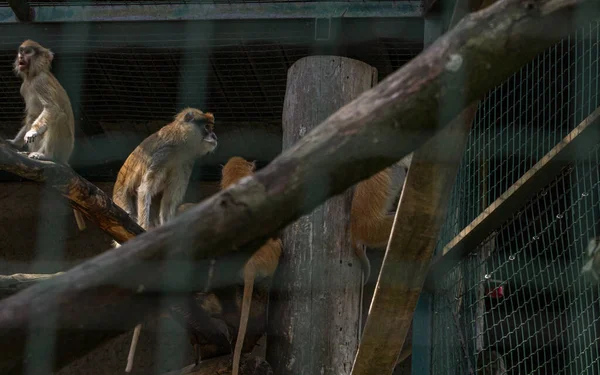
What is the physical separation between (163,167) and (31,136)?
2.57 ft

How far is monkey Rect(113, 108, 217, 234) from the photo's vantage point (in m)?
5.48

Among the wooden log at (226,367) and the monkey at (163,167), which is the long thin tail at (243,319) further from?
the monkey at (163,167)

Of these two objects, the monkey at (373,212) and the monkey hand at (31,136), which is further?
the monkey hand at (31,136)

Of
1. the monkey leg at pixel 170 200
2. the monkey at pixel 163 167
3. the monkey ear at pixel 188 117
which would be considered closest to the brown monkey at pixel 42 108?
the monkey at pixel 163 167

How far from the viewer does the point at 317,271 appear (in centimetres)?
409

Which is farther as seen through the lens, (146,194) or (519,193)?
(146,194)

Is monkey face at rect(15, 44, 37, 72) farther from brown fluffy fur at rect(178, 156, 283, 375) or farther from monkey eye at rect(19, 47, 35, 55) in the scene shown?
brown fluffy fur at rect(178, 156, 283, 375)

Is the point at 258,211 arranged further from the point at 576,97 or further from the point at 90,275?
the point at 576,97

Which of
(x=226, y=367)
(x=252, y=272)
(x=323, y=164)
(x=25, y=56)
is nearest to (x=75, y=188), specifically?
(x=252, y=272)

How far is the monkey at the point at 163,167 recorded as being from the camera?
5.48m

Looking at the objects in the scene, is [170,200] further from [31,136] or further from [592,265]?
[592,265]

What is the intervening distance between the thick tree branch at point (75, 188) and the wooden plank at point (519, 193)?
1345mm

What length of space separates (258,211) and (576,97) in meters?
2.78

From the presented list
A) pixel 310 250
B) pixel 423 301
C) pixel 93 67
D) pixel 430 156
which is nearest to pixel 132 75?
pixel 93 67
